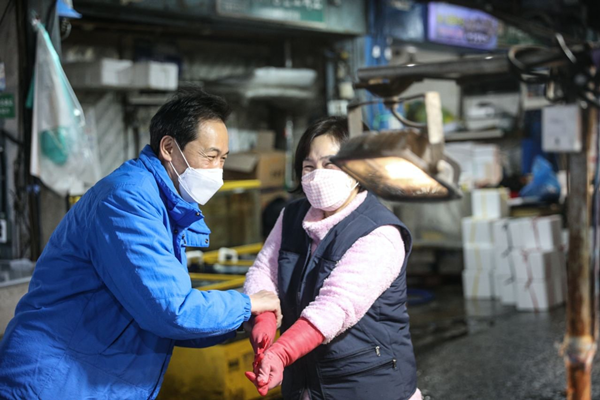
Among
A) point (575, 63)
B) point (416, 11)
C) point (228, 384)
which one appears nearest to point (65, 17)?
point (228, 384)

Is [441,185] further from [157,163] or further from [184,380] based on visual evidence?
[184,380]

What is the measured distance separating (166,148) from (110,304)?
1.98 feet

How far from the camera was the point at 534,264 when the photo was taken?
8523 millimetres

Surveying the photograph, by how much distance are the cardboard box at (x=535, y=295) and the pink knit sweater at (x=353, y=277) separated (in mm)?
6394

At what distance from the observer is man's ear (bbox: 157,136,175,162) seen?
2486 millimetres

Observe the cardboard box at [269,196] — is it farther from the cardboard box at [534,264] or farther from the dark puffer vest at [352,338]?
the dark puffer vest at [352,338]

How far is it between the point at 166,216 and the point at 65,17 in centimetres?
378

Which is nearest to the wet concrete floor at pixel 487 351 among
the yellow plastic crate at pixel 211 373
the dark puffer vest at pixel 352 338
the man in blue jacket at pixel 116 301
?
Answer: the yellow plastic crate at pixel 211 373

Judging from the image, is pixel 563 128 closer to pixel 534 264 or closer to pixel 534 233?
pixel 534 264

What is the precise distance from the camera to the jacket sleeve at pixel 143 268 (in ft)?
7.07

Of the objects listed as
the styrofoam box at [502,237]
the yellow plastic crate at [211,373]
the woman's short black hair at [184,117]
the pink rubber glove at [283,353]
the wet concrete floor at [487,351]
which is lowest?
the wet concrete floor at [487,351]

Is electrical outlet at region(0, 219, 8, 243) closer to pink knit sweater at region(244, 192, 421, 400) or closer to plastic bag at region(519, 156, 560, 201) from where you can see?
pink knit sweater at region(244, 192, 421, 400)

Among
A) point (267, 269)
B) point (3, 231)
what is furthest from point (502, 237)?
point (267, 269)

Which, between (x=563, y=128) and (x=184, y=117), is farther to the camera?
(x=563, y=128)
